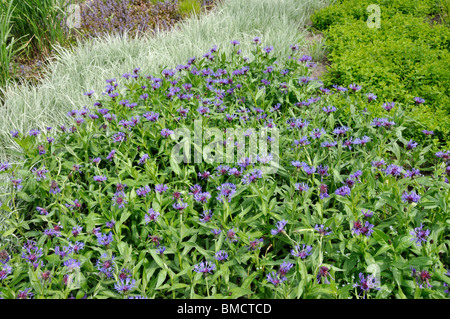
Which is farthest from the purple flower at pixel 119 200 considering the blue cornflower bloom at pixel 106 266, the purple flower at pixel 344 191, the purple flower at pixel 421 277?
Result: the purple flower at pixel 421 277

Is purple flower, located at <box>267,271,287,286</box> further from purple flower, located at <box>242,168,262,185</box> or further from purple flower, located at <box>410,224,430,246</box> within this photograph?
purple flower, located at <box>410,224,430,246</box>

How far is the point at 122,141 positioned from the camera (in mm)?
2918

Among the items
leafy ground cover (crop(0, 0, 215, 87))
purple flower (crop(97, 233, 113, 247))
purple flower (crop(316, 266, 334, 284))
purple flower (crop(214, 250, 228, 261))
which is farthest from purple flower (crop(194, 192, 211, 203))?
leafy ground cover (crop(0, 0, 215, 87))

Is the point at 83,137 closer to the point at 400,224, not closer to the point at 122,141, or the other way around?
the point at 122,141

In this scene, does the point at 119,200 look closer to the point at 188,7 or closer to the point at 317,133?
the point at 317,133

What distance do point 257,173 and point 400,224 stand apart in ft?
2.79

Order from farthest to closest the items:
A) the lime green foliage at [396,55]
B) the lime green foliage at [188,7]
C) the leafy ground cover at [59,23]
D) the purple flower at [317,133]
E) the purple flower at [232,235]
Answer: the lime green foliage at [188,7] < the leafy ground cover at [59,23] < the lime green foliage at [396,55] < the purple flower at [317,133] < the purple flower at [232,235]

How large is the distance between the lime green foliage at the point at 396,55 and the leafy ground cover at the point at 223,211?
1.64ft

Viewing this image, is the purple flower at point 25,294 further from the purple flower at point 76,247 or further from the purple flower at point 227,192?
the purple flower at point 227,192

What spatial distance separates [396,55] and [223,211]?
3304 millimetres

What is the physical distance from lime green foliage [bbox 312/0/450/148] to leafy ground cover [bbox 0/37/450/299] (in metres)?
0.50

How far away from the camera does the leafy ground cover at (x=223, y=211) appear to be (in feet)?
6.56

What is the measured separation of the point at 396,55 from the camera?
4.49 m
